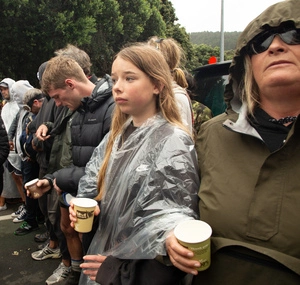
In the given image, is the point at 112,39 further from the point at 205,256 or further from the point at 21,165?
the point at 205,256

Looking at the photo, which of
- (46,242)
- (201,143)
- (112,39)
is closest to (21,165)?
(46,242)

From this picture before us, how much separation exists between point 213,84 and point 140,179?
2430 mm

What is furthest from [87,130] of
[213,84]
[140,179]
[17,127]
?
[17,127]

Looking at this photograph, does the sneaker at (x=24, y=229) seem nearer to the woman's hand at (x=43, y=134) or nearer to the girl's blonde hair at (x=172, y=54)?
the woman's hand at (x=43, y=134)

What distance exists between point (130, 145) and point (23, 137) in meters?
3.09

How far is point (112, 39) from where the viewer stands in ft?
61.3

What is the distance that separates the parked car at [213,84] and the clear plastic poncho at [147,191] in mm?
1999

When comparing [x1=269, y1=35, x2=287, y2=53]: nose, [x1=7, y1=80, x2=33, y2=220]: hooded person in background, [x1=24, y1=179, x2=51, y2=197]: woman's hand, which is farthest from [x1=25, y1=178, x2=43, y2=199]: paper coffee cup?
[x1=7, y1=80, x2=33, y2=220]: hooded person in background

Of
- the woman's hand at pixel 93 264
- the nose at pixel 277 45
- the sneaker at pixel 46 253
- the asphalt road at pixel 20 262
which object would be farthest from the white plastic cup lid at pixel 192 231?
the sneaker at pixel 46 253

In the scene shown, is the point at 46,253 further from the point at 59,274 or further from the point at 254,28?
the point at 254,28

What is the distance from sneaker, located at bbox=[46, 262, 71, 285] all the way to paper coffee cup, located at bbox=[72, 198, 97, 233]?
5.84ft

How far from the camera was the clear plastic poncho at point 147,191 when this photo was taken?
1.40 m

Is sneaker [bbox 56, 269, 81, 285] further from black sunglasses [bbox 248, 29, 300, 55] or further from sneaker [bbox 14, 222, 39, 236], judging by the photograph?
black sunglasses [bbox 248, 29, 300, 55]

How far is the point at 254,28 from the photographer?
133 centimetres
